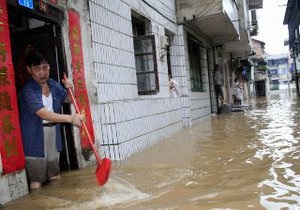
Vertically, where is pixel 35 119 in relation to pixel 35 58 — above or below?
below

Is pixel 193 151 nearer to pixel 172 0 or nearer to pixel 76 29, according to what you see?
pixel 76 29

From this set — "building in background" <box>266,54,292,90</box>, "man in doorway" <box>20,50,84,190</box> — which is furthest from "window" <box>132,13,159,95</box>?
"building in background" <box>266,54,292,90</box>

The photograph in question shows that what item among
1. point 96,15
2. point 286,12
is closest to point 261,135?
point 96,15

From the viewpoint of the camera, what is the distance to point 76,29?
212 inches

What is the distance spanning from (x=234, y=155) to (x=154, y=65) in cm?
303

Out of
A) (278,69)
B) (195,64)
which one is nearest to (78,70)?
(195,64)

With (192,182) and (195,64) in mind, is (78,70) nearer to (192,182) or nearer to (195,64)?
(192,182)

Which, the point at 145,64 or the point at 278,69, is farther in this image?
the point at 278,69

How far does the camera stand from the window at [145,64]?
798 centimetres

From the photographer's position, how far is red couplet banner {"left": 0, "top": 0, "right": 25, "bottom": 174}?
149 inches

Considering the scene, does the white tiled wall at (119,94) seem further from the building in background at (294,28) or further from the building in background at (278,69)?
the building in background at (278,69)

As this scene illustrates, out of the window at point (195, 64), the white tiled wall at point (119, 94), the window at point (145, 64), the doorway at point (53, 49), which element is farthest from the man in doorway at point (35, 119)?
the window at point (195, 64)

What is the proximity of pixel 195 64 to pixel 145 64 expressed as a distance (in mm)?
5903

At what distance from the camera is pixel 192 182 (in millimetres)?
4094
